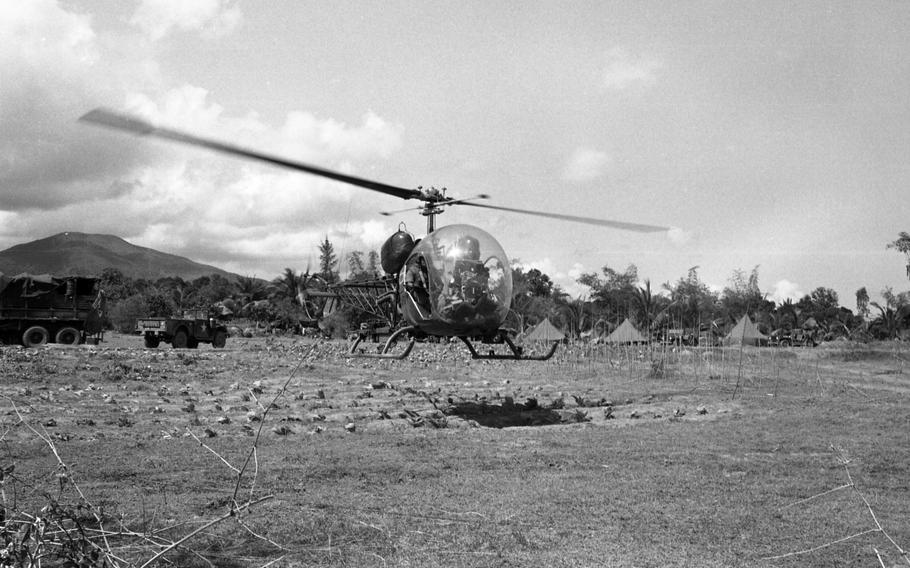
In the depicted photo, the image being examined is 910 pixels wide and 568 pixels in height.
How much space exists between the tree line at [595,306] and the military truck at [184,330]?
13.8 feet

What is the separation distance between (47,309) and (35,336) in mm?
1137

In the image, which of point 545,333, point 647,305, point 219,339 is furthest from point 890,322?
point 219,339

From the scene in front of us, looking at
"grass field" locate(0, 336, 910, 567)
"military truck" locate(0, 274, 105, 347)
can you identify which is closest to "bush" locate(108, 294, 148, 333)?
"military truck" locate(0, 274, 105, 347)

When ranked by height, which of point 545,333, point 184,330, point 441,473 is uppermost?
point 545,333

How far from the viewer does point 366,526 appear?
5824 mm

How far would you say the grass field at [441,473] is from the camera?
5.24 meters

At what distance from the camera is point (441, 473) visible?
26.3 feet

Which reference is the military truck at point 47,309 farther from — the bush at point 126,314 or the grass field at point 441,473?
the bush at point 126,314

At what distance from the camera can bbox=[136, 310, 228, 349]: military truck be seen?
2972 cm

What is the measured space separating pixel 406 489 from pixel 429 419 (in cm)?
458

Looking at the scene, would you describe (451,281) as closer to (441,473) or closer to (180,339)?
(441,473)

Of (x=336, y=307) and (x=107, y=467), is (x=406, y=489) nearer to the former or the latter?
(x=107, y=467)

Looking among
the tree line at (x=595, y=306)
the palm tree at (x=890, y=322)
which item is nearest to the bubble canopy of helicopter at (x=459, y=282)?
the tree line at (x=595, y=306)

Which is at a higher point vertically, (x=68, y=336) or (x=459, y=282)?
(x=459, y=282)
